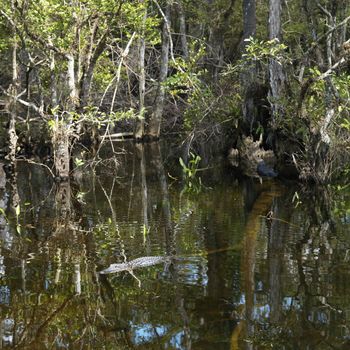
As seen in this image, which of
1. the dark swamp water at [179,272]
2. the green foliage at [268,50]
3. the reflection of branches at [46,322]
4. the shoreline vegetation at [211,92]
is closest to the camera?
the reflection of branches at [46,322]

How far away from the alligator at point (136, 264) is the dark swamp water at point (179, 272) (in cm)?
10

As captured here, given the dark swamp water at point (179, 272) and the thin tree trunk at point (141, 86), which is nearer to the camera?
the dark swamp water at point (179, 272)

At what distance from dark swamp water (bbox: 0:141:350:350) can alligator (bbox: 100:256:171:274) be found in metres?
→ 0.10

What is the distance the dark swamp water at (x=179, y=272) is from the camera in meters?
5.23

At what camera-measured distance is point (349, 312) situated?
5641 mm

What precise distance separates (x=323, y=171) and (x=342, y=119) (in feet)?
4.23

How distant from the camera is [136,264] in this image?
7082 millimetres

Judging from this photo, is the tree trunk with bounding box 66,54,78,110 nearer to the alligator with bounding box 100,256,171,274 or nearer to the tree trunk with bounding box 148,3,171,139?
the alligator with bounding box 100,256,171,274

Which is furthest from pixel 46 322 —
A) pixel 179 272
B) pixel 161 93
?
pixel 161 93

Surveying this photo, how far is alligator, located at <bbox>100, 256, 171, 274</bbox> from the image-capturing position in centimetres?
692

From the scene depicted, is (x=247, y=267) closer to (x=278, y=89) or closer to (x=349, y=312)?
(x=349, y=312)

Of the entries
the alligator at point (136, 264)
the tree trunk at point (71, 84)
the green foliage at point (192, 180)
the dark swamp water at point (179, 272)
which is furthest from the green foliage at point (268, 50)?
the alligator at point (136, 264)

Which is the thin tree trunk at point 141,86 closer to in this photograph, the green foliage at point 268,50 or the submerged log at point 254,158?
the submerged log at point 254,158

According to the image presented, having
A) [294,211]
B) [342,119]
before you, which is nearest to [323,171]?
[342,119]
